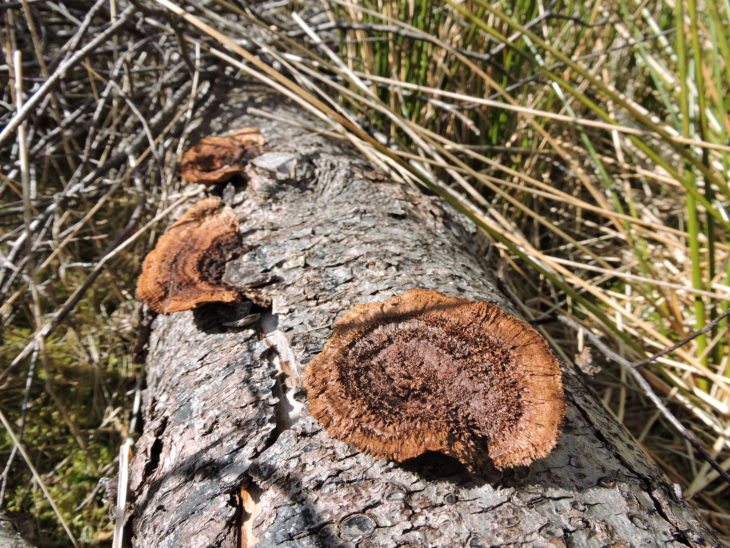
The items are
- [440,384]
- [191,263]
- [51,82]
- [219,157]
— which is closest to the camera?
[440,384]

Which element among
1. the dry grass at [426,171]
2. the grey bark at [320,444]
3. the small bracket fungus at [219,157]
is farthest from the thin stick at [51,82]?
the grey bark at [320,444]

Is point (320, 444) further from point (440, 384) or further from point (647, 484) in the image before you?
point (647, 484)

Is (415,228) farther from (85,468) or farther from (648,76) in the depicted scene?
(648,76)

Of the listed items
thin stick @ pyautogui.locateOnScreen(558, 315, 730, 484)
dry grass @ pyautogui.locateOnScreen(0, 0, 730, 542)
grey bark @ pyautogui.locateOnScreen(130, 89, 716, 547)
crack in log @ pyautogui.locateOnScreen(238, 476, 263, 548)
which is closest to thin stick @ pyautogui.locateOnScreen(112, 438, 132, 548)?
grey bark @ pyautogui.locateOnScreen(130, 89, 716, 547)

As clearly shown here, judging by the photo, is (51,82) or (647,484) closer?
(647,484)

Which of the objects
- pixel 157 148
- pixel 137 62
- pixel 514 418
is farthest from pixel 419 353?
pixel 137 62

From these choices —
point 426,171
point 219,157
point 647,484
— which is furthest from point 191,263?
point 647,484

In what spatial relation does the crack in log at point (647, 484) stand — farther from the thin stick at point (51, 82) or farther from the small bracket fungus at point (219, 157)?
the thin stick at point (51, 82)

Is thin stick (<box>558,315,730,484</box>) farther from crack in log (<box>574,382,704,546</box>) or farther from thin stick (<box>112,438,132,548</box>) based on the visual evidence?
thin stick (<box>112,438,132,548</box>)
